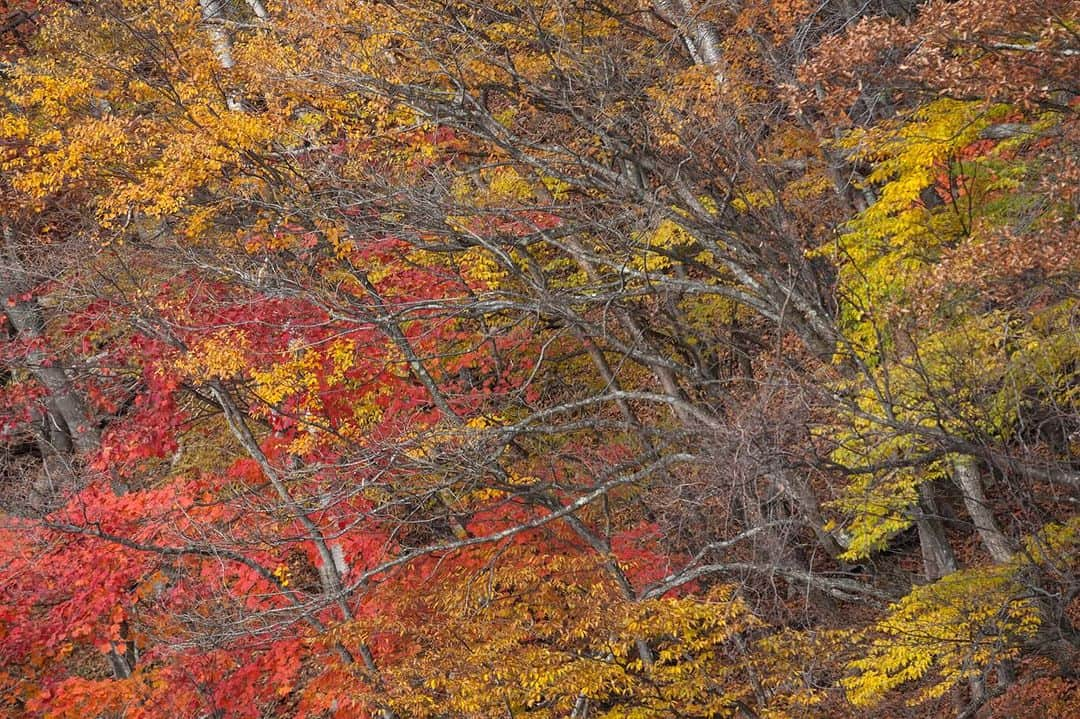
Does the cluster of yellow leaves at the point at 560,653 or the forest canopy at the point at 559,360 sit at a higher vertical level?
the forest canopy at the point at 559,360

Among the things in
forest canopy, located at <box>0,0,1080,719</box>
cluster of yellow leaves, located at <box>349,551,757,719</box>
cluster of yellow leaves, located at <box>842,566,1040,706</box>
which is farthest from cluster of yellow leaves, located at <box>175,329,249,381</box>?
cluster of yellow leaves, located at <box>842,566,1040,706</box>

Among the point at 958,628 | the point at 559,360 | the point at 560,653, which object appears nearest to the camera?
the point at 958,628

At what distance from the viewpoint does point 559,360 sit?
17469 millimetres

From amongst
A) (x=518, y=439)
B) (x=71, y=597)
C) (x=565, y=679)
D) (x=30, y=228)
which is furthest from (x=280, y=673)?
(x=30, y=228)

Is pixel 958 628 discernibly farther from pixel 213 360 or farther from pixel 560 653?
pixel 213 360

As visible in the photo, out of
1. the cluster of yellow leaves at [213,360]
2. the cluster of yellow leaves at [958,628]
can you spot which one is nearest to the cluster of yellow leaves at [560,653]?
the cluster of yellow leaves at [958,628]

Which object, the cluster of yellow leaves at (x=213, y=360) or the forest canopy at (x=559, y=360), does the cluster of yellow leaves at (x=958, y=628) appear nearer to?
the forest canopy at (x=559, y=360)

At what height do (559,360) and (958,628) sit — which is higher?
(559,360)

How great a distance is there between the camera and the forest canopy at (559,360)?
10047 millimetres

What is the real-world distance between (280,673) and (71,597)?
105 inches

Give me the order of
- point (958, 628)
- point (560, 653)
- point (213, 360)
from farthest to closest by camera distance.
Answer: point (213, 360), point (560, 653), point (958, 628)

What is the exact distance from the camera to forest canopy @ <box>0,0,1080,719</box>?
10.0 meters

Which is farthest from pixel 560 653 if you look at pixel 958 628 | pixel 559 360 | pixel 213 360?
pixel 559 360

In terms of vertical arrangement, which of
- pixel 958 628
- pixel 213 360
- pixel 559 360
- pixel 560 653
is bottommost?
pixel 958 628
